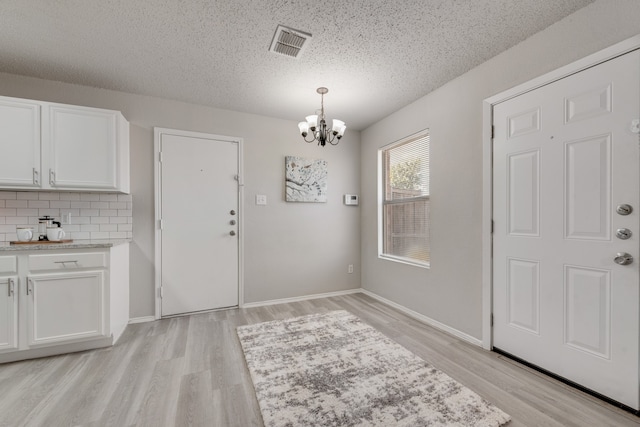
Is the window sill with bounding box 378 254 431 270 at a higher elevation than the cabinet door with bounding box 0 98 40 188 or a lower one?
lower

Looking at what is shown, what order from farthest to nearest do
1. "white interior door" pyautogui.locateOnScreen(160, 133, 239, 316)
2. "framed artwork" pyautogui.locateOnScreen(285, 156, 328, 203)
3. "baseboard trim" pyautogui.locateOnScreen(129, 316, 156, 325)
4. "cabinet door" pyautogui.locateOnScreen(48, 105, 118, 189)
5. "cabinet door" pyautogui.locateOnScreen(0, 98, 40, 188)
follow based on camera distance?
1. "framed artwork" pyautogui.locateOnScreen(285, 156, 328, 203)
2. "white interior door" pyautogui.locateOnScreen(160, 133, 239, 316)
3. "baseboard trim" pyautogui.locateOnScreen(129, 316, 156, 325)
4. "cabinet door" pyautogui.locateOnScreen(48, 105, 118, 189)
5. "cabinet door" pyautogui.locateOnScreen(0, 98, 40, 188)

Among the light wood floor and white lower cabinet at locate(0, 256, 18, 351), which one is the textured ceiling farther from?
the light wood floor

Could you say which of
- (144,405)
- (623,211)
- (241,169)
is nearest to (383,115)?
(241,169)

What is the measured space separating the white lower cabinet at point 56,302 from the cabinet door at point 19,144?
2.30 ft

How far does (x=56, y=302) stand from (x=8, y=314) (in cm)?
29

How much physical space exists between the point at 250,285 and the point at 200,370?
1.51 m

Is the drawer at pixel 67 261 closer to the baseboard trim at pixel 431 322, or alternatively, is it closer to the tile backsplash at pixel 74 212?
the tile backsplash at pixel 74 212

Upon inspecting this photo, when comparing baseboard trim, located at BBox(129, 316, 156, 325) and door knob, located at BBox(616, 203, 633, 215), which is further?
baseboard trim, located at BBox(129, 316, 156, 325)

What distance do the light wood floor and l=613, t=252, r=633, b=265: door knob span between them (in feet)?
2.78

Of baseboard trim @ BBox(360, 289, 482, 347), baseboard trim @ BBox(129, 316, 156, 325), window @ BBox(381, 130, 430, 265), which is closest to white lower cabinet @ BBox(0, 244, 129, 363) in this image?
baseboard trim @ BBox(129, 316, 156, 325)

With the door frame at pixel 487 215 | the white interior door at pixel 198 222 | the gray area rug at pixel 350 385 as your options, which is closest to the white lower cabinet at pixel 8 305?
the white interior door at pixel 198 222

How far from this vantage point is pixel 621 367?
1.59 metres

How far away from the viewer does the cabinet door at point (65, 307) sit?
85.1 inches

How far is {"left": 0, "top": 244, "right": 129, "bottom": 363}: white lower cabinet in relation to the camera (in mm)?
2111
